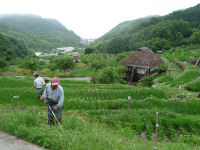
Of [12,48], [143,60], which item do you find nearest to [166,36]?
[143,60]

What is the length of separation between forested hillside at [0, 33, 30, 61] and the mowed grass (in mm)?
99676

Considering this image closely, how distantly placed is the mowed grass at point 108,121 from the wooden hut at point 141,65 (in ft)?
59.7

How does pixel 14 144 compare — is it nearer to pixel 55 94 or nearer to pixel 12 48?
pixel 55 94

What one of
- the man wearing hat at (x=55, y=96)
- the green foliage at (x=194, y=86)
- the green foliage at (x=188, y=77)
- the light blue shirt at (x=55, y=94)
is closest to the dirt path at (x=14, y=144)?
the man wearing hat at (x=55, y=96)

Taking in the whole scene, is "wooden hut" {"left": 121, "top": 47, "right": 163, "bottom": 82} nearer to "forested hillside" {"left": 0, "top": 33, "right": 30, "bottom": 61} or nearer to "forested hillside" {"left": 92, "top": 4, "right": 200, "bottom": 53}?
"forested hillside" {"left": 92, "top": 4, "right": 200, "bottom": 53}

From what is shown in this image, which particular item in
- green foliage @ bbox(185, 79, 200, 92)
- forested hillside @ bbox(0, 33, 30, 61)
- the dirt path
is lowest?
green foliage @ bbox(185, 79, 200, 92)

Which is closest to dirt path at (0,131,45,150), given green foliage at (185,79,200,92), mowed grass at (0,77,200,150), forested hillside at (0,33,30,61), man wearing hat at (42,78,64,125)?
mowed grass at (0,77,200,150)

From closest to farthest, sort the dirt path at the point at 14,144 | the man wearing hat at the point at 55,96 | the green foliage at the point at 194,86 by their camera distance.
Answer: the dirt path at the point at 14,144 → the man wearing hat at the point at 55,96 → the green foliage at the point at 194,86

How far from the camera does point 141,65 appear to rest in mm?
30672

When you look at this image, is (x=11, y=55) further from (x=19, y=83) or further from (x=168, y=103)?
(x=168, y=103)

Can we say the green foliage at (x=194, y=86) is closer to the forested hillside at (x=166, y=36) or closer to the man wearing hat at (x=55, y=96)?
the man wearing hat at (x=55, y=96)

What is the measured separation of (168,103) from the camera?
1036cm

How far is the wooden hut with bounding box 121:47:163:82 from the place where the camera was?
3056 cm

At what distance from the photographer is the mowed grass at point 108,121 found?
12.1 ft
